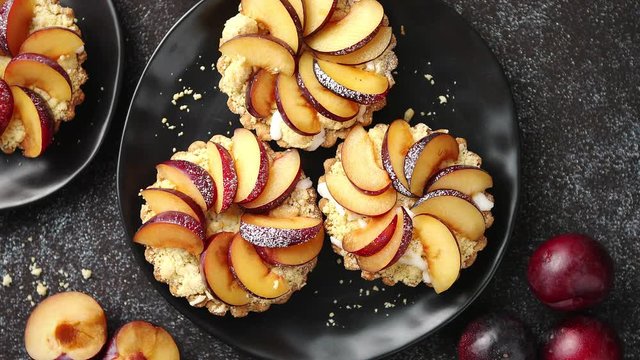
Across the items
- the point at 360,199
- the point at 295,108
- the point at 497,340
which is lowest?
the point at 497,340

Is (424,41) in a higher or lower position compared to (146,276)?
higher

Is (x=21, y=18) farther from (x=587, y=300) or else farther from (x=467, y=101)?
(x=587, y=300)

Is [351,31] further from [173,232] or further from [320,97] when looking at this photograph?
[173,232]

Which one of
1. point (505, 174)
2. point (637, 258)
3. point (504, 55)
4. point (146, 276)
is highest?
point (504, 55)

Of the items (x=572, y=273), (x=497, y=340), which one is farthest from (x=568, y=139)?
(x=497, y=340)

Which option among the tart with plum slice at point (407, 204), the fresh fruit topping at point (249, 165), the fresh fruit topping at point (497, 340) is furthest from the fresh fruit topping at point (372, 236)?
the fresh fruit topping at point (497, 340)

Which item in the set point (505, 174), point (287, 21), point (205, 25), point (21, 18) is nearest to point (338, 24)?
point (287, 21)
